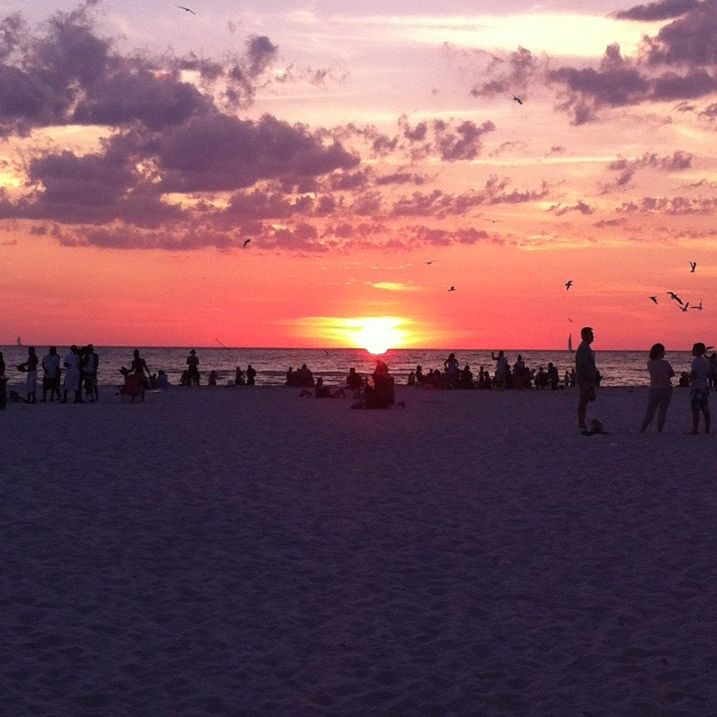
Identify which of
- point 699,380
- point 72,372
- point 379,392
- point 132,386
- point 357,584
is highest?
point 72,372

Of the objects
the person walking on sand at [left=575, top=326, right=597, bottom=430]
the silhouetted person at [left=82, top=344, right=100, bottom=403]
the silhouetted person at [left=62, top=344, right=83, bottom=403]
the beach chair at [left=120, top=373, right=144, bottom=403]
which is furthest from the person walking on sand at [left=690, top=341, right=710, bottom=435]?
the silhouetted person at [left=82, top=344, right=100, bottom=403]

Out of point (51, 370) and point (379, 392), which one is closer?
point (379, 392)

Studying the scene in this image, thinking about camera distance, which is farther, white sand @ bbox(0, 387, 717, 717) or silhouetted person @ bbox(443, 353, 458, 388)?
silhouetted person @ bbox(443, 353, 458, 388)

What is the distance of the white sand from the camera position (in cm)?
568

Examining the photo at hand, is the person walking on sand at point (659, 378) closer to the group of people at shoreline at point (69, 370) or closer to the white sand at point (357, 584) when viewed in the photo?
the white sand at point (357, 584)

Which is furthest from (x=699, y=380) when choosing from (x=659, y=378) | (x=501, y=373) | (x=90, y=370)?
(x=501, y=373)

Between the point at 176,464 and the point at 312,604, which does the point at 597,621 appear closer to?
the point at 312,604

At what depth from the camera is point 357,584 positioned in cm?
812

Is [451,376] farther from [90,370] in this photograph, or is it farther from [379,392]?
[90,370]

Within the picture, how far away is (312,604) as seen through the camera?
24.6 ft

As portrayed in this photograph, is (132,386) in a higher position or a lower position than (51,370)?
lower

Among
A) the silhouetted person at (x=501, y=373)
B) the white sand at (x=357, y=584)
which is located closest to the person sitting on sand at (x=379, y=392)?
the white sand at (x=357, y=584)

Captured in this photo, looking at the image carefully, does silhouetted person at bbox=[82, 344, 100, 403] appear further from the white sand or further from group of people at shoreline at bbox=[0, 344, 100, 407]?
the white sand

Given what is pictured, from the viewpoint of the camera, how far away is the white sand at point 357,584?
18.6 feet
